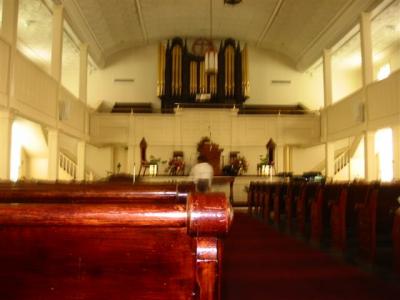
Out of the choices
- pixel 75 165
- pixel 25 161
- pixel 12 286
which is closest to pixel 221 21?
pixel 75 165

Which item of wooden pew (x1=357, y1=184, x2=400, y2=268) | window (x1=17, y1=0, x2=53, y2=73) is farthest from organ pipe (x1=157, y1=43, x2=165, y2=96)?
wooden pew (x1=357, y1=184, x2=400, y2=268)

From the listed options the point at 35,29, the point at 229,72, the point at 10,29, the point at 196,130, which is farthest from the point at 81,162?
the point at 229,72

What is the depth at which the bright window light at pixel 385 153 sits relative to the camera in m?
14.6

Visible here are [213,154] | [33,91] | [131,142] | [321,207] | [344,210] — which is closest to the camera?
[344,210]

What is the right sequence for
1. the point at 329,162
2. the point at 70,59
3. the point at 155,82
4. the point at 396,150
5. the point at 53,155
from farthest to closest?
the point at 155,82 < the point at 70,59 < the point at 329,162 < the point at 396,150 < the point at 53,155

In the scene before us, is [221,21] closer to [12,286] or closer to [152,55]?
[152,55]

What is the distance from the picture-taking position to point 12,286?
1.15 meters

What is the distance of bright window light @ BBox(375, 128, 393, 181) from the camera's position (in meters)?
14.6

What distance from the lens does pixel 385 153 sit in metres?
14.9

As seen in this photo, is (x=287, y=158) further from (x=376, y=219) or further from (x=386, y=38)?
(x=376, y=219)

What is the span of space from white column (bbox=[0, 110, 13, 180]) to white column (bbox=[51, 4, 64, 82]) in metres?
3.16

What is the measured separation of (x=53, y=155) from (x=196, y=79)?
719 cm

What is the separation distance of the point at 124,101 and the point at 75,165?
3.79m

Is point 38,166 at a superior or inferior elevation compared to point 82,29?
inferior
